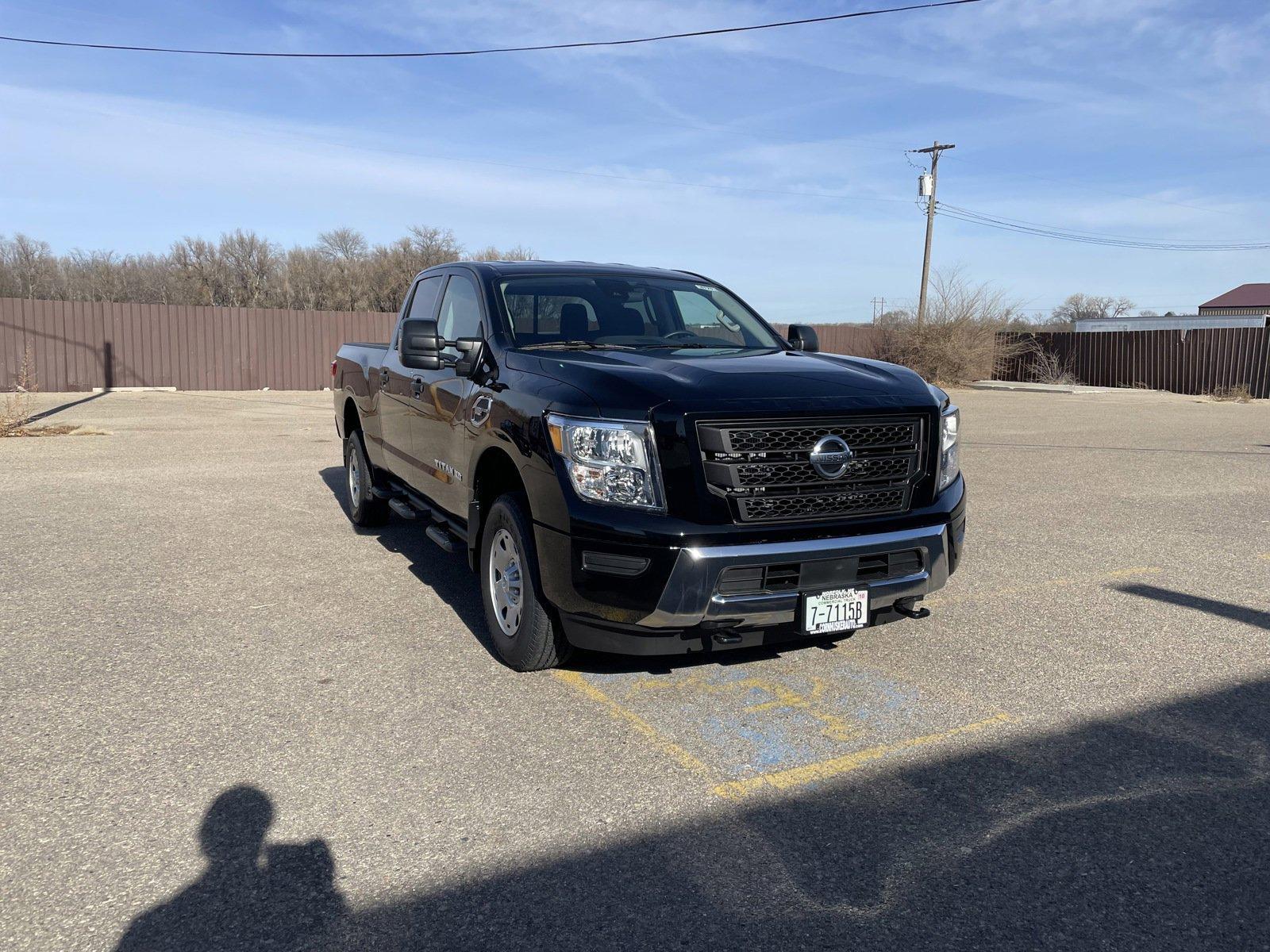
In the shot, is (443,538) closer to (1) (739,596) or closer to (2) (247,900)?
(1) (739,596)

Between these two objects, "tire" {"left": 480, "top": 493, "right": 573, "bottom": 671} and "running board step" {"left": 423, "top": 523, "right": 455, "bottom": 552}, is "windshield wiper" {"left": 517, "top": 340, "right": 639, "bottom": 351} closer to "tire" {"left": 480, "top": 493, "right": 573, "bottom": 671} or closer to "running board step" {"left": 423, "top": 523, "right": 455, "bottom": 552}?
"tire" {"left": 480, "top": 493, "right": 573, "bottom": 671}

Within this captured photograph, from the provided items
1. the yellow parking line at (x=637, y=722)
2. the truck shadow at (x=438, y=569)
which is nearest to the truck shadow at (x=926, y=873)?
the yellow parking line at (x=637, y=722)

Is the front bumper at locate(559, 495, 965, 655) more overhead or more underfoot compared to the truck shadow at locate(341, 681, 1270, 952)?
more overhead

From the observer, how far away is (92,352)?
2517cm

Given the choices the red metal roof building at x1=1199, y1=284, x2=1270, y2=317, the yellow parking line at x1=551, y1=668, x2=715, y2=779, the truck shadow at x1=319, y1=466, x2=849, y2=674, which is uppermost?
the red metal roof building at x1=1199, y1=284, x2=1270, y2=317

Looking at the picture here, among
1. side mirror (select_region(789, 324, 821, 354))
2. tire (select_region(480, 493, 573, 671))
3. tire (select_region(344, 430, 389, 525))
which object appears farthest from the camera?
tire (select_region(344, 430, 389, 525))

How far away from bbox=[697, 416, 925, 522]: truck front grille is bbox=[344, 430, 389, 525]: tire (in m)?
4.00

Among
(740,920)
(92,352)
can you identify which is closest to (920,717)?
(740,920)

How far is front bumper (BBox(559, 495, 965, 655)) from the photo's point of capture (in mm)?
3795

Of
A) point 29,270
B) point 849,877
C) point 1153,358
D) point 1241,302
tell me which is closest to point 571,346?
point 849,877

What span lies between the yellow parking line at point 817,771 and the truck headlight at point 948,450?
1134mm

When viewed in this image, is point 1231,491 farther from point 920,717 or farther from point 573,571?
point 573,571

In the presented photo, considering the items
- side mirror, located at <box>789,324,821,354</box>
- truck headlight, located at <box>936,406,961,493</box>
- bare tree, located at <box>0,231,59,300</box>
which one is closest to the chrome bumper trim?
truck headlight, located at <box>936,406,961,493</box>

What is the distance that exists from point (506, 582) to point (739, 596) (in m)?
1.26
